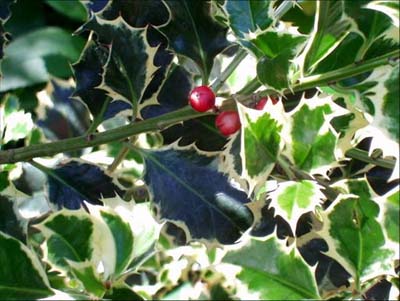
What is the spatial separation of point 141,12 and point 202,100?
0.19 meters

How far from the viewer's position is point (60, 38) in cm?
279

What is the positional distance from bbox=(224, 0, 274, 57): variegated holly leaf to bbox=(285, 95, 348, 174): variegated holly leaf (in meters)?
0.09

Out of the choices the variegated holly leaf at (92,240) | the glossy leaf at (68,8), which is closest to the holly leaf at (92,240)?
the variegated holly leaf at (92,240)

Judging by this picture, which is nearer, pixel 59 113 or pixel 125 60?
pixel 125 60

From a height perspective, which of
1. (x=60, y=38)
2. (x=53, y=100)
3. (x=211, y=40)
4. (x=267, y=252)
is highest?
(x=211, y=40)

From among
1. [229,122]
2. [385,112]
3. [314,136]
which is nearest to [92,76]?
[229,122]

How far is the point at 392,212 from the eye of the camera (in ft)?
2.37

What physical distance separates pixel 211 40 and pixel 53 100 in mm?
484

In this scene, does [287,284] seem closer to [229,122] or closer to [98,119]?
[229,122]

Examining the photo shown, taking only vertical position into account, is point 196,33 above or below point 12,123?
above

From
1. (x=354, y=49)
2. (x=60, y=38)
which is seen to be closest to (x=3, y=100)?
(x=354, y=49)

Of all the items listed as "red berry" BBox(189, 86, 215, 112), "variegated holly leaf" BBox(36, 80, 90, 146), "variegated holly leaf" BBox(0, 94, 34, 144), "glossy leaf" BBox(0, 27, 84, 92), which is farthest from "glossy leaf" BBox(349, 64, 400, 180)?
"glossy leaf" BBox(0, 27, 84, 92)

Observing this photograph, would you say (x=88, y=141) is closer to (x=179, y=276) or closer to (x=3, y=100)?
(x=3, y=100)

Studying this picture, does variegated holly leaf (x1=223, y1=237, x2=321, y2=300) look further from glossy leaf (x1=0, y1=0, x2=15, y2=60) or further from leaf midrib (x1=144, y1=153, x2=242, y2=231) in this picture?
glossy leaf (x1=0, y1=0, x2=15, y2=60)
